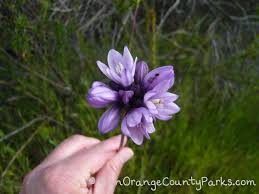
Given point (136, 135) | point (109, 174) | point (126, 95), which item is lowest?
point (109, 174)

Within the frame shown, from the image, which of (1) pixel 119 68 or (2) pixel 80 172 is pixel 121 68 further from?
(2) pixel 80 172

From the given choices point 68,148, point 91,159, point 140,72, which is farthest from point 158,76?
point 68,148

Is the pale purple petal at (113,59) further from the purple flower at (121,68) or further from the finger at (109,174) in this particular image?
the finger at (109,174)

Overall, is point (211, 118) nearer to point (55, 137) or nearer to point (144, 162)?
point (144, 162)

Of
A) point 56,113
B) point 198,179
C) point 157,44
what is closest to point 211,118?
point 198,179

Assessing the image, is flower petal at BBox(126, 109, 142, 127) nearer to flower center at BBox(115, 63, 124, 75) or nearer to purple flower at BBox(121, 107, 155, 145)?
purple flower at BBox(121, 107, 155, 145)

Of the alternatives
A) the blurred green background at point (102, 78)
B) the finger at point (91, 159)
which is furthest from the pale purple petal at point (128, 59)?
the blurred green background at point (102, 78)
